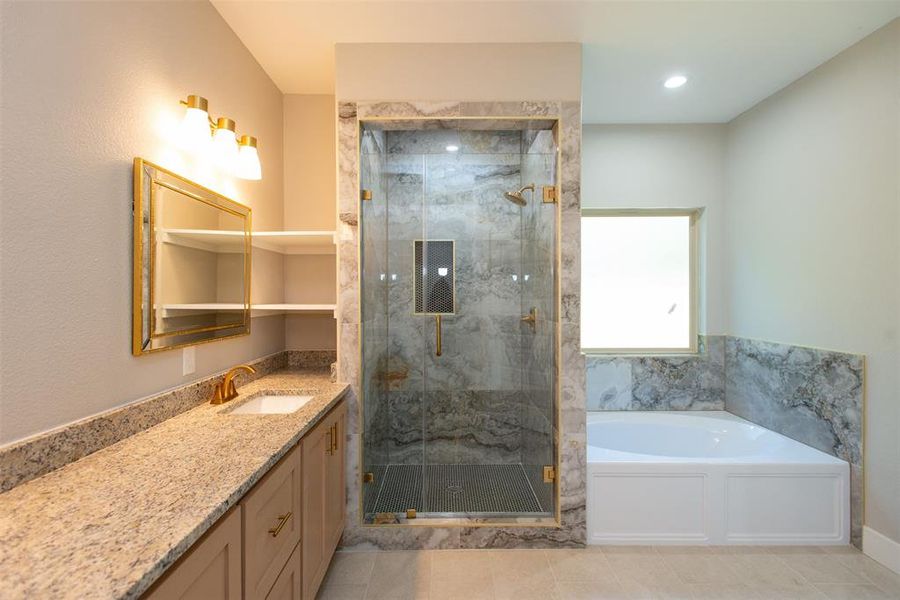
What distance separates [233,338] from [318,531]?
3.43 feet

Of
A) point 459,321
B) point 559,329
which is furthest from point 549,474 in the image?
point 459,321

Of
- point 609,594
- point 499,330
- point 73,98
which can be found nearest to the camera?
point 73,98

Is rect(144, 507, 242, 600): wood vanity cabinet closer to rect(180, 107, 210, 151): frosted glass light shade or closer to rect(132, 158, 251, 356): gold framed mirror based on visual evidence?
rect(132, 158, 251, 356): gold framed mirror

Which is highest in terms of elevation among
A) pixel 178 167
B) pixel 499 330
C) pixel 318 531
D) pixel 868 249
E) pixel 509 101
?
pixel 509 101

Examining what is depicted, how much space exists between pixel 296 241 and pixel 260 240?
20cm

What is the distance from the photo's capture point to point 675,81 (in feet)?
Answer: 8.13

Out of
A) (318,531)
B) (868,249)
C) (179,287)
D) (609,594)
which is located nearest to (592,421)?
(609,594)

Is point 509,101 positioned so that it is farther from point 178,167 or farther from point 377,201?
point 178,167

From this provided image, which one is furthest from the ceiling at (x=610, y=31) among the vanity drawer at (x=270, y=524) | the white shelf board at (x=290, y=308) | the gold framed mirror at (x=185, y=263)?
the vanity drawer at (x=270, y=524)

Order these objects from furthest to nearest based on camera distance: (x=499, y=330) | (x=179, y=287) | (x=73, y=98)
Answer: (x=499, y=330)
(x=179, y=287)
(x=73, y=98)

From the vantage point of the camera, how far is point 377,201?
8.04 feet

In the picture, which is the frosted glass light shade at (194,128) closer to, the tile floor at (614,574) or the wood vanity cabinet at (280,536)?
the wood vanity cabinet at (280,536)

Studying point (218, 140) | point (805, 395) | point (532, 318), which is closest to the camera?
point (218, 140)

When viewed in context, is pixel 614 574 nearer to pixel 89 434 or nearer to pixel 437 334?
pixel 437 334
